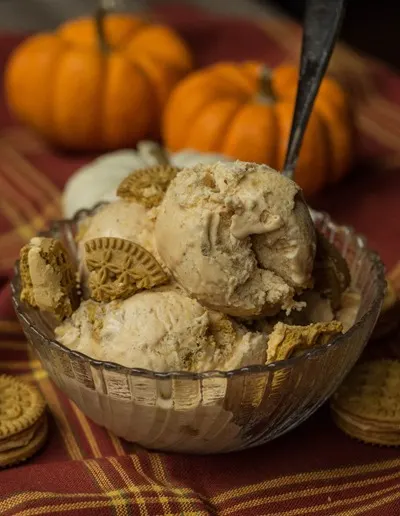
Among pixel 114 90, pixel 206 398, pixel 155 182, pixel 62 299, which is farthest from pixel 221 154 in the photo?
pixel 206 398

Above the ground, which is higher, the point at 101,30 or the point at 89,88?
the point at 101,30

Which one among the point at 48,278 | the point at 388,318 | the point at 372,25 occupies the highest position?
the point at 48,278

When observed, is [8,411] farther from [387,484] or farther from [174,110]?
[174,110]

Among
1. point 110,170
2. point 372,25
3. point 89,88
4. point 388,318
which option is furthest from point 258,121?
point 372,25

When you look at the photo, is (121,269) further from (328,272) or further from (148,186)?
(328,272)

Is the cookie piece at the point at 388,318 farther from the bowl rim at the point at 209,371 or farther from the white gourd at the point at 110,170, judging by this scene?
the white gourd at the point at 110,170

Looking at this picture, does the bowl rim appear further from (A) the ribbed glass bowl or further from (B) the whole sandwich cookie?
(B) the whole sandwich cookie

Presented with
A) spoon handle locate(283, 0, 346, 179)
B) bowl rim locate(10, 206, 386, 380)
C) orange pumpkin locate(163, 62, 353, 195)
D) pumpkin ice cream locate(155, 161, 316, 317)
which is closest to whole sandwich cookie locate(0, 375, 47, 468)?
bowl rim locate(10, 206, 386, 380)
